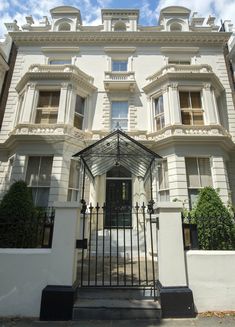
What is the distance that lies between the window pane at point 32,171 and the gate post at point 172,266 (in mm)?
7636

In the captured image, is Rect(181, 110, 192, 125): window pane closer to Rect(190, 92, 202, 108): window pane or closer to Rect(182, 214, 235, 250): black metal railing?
Rect(190, 92, 202, 108): window pane

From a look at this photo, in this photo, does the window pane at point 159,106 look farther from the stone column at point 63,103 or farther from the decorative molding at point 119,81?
the stone column at point 63,103

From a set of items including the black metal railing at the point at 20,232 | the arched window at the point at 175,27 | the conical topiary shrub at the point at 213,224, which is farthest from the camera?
the arched window at the point at 175,27

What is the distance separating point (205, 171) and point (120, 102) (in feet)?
21.7

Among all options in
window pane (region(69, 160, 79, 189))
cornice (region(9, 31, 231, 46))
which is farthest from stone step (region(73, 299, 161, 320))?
cornice (region(9, 31, 231, 46))

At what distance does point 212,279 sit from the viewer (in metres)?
4.19

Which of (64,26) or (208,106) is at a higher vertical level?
(64,26)

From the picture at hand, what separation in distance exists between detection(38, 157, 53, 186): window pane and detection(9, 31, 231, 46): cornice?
9.06m

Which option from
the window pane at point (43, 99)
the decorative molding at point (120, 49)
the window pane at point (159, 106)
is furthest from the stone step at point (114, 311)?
the decorative molding at point (120, 49)

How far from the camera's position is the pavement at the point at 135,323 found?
366 centimetres

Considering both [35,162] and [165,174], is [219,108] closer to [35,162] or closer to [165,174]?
[165,174]

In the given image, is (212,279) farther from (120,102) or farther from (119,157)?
(120,102)

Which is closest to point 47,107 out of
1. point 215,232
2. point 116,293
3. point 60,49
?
point 60,49

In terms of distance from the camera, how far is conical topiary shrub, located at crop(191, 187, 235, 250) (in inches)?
212
